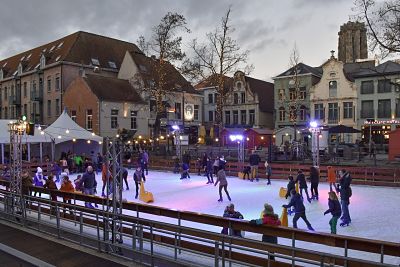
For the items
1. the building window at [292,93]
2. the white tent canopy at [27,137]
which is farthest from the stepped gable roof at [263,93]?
the white tent canopy at [27,137]

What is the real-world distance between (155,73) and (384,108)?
24.0m

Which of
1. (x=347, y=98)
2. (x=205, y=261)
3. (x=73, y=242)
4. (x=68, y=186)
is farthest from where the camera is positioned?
(x=347, y=98)

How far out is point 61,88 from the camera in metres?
47.8

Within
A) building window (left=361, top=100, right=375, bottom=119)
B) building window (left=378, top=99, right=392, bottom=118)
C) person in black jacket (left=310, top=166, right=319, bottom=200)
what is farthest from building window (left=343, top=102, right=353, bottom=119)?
person in black jacket (left=310, top=166, right=319, bottom=200)

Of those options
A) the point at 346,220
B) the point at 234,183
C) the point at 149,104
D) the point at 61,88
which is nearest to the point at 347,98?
the point at 149,104

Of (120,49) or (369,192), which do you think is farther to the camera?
(120,49)

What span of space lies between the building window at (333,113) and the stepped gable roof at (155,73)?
1631 centimetres

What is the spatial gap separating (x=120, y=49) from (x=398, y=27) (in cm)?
3988

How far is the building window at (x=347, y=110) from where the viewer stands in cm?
4525

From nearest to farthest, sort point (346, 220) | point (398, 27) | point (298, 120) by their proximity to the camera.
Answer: point (346, 220) → point (398, 27) → point (298, 120)

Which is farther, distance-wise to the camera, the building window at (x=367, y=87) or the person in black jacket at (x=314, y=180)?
the building window at (x=367, y=87)

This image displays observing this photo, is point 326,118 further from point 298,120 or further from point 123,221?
point 123,221

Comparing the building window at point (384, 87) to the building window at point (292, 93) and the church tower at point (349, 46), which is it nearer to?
the building window at point (292, 93)

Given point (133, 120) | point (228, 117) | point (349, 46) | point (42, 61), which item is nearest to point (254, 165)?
point (133, 120)
